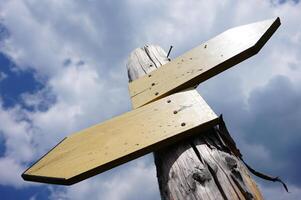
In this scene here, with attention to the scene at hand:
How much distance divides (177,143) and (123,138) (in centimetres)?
26

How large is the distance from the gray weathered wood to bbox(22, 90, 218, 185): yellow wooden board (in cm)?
7

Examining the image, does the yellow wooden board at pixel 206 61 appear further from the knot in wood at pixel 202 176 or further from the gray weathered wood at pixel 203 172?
the knot in wood at pixel 202 176

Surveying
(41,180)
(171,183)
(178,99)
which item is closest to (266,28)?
(178,99)

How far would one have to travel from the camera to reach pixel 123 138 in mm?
1480

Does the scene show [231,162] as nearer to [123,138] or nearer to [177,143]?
[177,143]

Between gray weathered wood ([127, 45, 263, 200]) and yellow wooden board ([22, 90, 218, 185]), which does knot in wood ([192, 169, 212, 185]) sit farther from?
yellow wooden board ([22, 90, 218, 185])

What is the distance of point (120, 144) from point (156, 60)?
3.71 feet

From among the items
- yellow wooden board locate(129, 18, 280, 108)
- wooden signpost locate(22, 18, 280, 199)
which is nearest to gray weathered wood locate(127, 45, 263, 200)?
wooden signpost locate(22, 18, 280, 199)

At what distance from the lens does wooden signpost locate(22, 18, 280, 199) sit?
1264 millimetres

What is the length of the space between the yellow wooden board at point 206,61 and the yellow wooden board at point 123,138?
6.3 inches

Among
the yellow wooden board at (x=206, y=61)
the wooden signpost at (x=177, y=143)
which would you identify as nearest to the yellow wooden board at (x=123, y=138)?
the wooden signpost at (x=177, y=143)

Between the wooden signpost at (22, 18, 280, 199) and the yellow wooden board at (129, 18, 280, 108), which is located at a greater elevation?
the yellow wooden board at (129, 18, 280, 108)

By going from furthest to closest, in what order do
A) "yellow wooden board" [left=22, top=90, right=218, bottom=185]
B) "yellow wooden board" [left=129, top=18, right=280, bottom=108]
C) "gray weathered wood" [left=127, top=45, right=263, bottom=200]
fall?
1. "yellow wooden board" [left=129, top=18, right=280, bottom=108]
2. "yellow wooden board" [left=22, top=90, right=218, bottom=185]
3. "gray weathered wood" [left=127, top=45, right=263, bottom=200]

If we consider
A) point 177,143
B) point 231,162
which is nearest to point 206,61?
point 177,143
